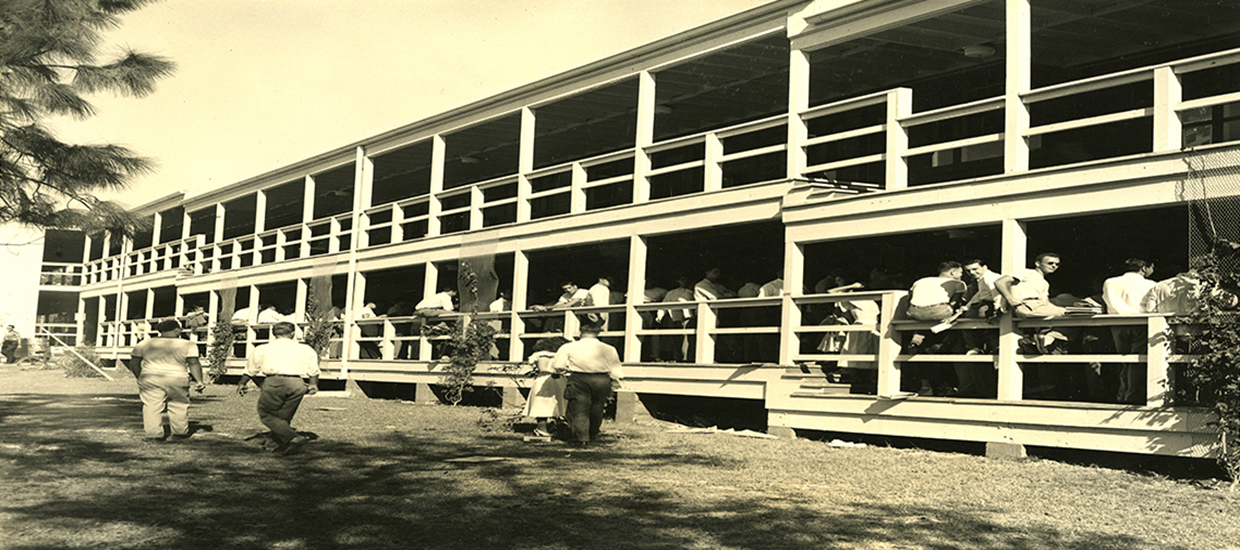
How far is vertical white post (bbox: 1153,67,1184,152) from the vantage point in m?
→ 10.4

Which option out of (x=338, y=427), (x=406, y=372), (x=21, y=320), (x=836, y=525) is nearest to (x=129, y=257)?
(x=21, y=320)

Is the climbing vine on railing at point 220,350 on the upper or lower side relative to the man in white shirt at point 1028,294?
lower

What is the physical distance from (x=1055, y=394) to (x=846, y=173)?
6.12m

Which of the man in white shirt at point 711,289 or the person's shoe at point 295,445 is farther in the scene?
the man in white shirt at point 711,289

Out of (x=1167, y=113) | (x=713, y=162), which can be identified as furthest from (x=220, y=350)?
(x=1167, y=113)

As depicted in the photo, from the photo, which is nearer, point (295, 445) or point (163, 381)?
point (295, 445)

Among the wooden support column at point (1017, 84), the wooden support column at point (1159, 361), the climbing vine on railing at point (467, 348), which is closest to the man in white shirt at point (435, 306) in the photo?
the climbing vine on railing at point (467, 348)

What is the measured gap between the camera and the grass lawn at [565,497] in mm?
7008

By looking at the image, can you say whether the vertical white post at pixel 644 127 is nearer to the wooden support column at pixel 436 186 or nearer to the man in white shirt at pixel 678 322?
the man in white shirt at pixel 678 322

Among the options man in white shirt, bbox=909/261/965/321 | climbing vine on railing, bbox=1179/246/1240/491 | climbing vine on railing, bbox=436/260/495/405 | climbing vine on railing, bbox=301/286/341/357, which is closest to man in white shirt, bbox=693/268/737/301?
man in white shirt, bbox=909/261/965/321

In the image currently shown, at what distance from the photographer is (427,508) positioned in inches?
308

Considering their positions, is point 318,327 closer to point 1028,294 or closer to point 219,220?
point 219,220

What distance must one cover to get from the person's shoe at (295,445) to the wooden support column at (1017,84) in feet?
25.0

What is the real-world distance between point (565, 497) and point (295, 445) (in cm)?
369
